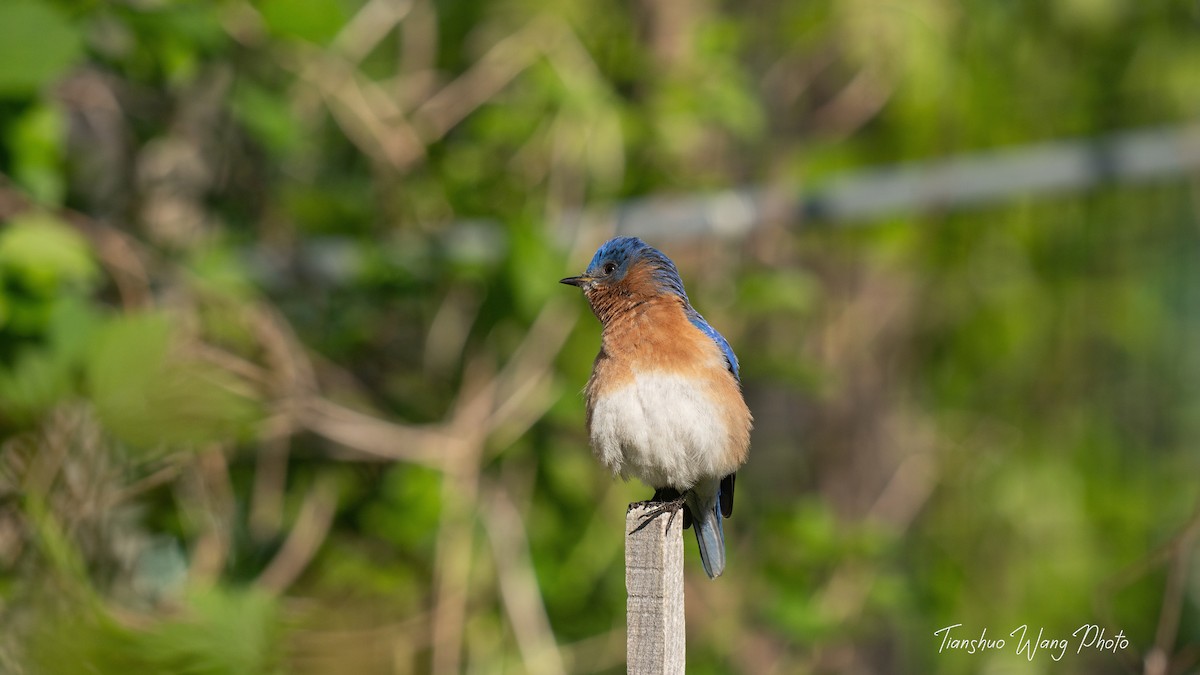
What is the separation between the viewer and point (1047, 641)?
4.56 metres

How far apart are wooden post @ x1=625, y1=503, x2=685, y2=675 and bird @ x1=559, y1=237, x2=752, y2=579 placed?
61 centimetres

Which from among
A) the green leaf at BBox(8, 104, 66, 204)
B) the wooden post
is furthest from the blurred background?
the wooden post

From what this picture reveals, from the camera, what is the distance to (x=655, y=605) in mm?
1709

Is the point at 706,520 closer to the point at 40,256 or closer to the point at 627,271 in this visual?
the point at 627,271

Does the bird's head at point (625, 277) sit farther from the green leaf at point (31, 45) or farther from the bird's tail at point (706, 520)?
the green leaf at point (31, 45)

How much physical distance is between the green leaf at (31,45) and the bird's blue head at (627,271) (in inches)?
55.3

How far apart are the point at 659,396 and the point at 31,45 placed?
1.73 meters

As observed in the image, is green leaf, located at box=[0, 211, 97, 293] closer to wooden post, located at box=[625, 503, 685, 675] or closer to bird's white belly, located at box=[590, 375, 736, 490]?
bird's white belly, located at box=[590, 375, 736, 490]

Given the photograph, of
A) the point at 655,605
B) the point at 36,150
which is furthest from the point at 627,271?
the point at 36,150

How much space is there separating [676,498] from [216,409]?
140 cm

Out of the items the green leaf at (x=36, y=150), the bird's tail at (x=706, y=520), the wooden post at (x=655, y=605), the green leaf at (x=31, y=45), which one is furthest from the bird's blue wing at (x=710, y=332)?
the green leaf at (x=36, y=150)

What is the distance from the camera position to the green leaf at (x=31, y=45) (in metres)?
2.88

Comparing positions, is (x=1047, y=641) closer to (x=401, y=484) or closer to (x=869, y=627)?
(x=869, y=627)

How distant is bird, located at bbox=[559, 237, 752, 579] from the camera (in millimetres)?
2396
